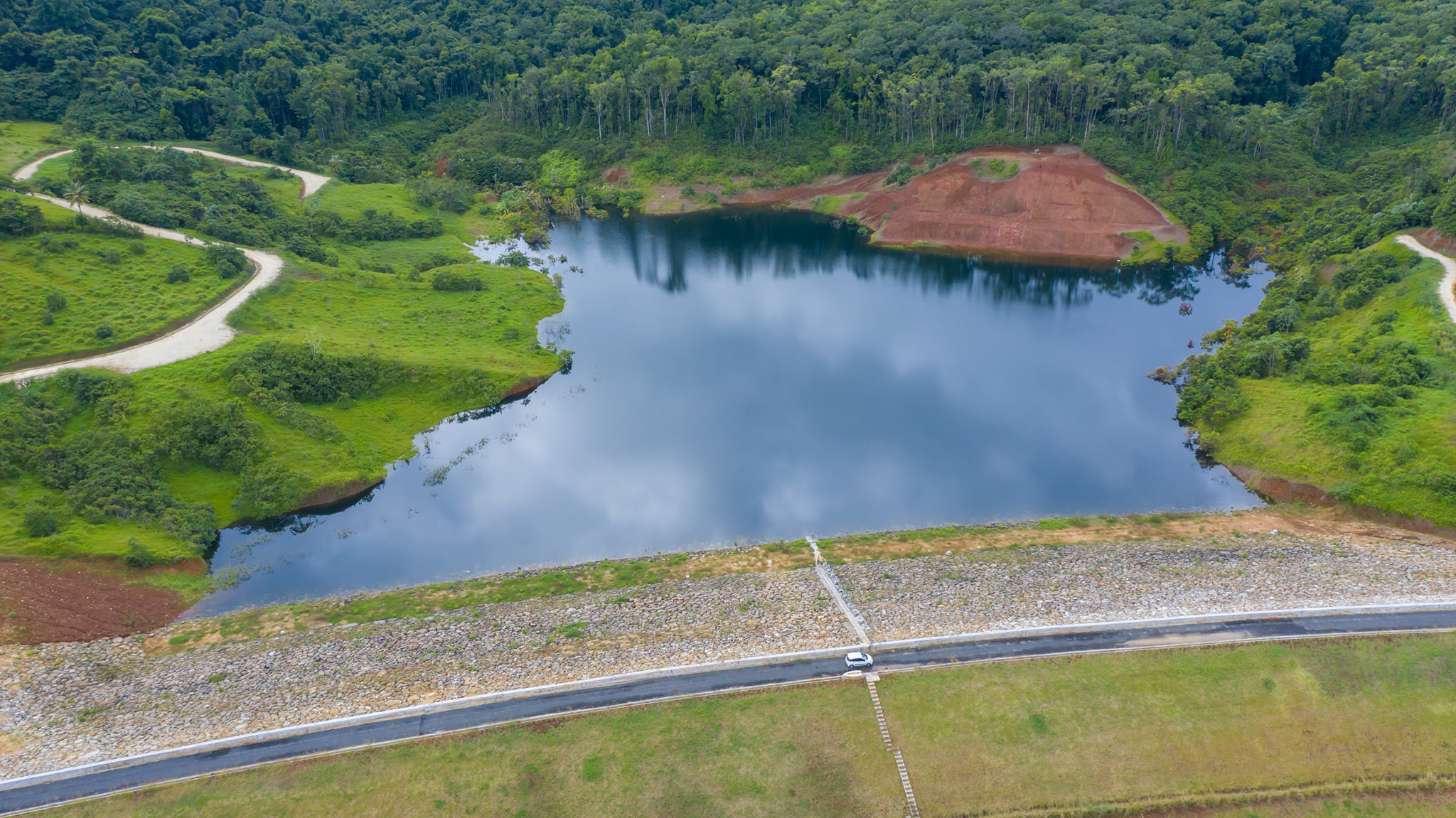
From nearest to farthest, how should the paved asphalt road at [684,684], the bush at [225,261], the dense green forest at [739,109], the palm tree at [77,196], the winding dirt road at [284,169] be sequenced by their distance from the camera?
1. the paved asphalt road at [684,684]
2. the bush at [225,261]
3. the palm tree at [77,196]
4. the dense green forest at [739,109]
5. the winding dirt road at [284,169]

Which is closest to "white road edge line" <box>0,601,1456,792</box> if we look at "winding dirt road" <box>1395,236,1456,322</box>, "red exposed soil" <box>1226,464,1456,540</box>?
"red exposed soil" <box>1226,464,1456,540</box>

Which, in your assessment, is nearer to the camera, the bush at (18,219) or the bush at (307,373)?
the bush at (307,373)

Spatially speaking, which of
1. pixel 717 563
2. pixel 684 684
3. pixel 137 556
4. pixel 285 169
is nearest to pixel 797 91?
pixel 285 169

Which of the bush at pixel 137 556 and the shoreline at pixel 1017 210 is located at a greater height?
the shoreline at pixel 1017 210

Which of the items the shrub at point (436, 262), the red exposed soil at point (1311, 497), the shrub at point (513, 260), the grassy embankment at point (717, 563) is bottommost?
the grassy embankment at point (717, 563)

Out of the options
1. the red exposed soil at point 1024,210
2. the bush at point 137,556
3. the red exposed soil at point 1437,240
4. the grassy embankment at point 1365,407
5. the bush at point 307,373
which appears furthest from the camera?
the red exposed soil at point 1024,210

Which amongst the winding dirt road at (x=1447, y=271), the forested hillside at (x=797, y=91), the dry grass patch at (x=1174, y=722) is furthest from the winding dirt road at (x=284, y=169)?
the winding dirt road at (x=1447, y=271)

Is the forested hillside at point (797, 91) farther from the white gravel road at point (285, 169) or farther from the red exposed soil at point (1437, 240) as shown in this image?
the red exposed soil at point (1437, 240)

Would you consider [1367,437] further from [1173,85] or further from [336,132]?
[336,132]
